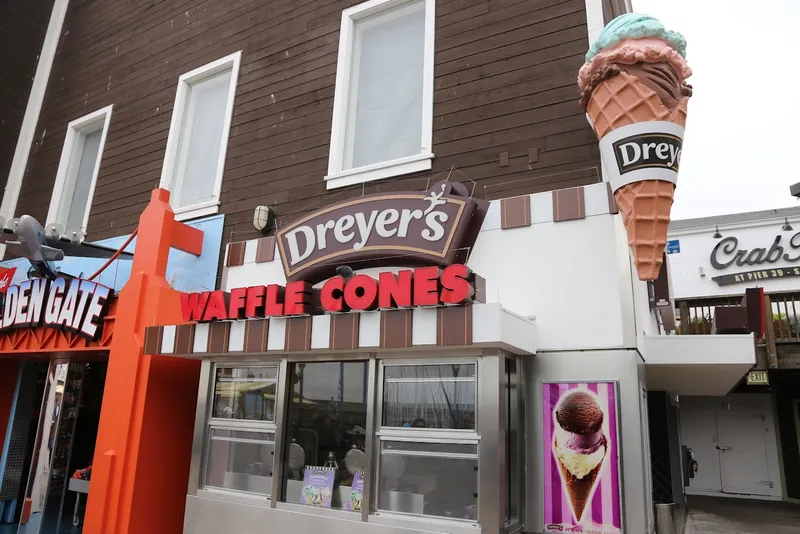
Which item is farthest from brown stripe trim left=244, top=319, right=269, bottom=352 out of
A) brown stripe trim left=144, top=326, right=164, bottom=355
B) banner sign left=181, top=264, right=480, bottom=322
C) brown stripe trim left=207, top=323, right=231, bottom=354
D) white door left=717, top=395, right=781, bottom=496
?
white door left=717, top=395, right=781, bottom=496

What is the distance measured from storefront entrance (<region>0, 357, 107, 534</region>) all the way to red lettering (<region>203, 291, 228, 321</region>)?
4.15 m

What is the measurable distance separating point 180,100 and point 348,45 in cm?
347

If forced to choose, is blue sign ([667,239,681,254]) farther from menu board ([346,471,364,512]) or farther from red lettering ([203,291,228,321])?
red lettering ([203,291,228,321])

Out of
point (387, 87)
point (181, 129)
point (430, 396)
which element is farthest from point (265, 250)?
point (181, 129)

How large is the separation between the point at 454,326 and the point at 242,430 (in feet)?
10.2

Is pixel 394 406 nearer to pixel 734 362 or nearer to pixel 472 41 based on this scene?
pixel 734 362

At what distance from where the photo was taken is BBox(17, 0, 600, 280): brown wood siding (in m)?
6.35

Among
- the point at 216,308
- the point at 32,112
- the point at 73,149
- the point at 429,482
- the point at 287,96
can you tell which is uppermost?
the point at 32,112

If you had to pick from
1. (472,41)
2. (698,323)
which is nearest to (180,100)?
(472,41)

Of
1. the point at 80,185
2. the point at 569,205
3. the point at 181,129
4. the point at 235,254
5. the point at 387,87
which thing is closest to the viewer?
the point at 569,205

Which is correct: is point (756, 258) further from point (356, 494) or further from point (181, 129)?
point (181, 129)

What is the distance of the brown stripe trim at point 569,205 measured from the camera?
223 inches

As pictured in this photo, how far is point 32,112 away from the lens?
12.7 m

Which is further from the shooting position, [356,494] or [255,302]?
[255,302]
